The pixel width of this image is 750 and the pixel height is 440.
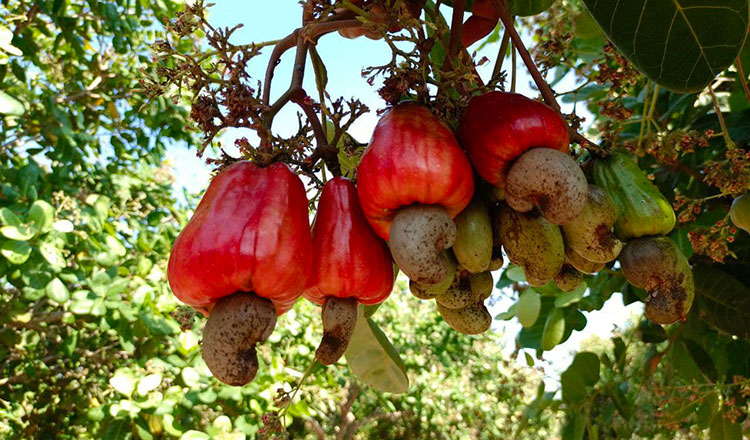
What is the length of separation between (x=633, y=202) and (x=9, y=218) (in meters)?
2.47

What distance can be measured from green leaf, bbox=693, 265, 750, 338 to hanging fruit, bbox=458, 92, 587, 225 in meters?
1.18

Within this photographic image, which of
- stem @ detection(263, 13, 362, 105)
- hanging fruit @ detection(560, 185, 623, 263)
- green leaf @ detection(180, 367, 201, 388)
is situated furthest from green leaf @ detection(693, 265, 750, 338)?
green leaf @ detection(180, 367, 201, 388)

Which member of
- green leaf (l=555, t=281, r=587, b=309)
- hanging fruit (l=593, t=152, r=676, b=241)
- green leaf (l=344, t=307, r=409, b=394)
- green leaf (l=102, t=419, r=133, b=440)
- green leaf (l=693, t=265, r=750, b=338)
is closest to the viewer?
hanging fruit (l=593, t=152, r=676, b=241)

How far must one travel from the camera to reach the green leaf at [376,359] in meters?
1.12

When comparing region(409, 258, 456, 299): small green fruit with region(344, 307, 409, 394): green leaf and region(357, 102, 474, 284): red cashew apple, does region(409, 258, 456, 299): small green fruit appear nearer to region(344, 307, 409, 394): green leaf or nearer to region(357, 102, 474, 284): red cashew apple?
region(357, 102, 474, 284): red cashew apple

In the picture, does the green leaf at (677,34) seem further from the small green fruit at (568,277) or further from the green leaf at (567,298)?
the green leaf at (567,298)

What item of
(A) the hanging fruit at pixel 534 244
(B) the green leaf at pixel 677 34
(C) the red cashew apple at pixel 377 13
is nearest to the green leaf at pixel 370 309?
(A) the hanging fruit at pixel 534 244

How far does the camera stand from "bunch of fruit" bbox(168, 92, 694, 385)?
0.64 m

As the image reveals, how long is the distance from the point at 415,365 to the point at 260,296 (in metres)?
6.08

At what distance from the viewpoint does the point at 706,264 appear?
1.70 meters

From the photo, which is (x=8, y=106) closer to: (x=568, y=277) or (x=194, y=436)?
(x=194, y=436)

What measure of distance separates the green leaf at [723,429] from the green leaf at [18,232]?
260 centimetres

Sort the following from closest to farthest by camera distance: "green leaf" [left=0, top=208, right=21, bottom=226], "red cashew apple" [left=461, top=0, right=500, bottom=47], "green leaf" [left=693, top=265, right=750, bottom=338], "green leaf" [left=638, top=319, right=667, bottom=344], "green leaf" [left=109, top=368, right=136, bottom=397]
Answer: "red cashew apple" [left=461, top=0, right=500, bottom=47] < "green leaf" [left=693, top=265, right=750, bottom=338] < "green leaf" [left=638, top=319, right=667, bottom=344] < "green leaf" [left=0, top=208, right=21, bottom=226] < "green leaf" [left=109, top=368, right=136, bottom=397]

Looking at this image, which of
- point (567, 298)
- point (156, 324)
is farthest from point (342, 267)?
point (156, 324)
